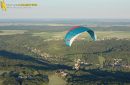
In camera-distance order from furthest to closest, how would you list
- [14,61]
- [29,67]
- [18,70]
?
1. [14,61]
2. [29,67]
3. [18,70]

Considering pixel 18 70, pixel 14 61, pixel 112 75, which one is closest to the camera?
pixel 112 75

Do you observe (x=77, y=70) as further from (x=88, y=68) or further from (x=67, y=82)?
(x=67, y=82)

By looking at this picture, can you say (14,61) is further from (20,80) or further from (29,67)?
(20,80)

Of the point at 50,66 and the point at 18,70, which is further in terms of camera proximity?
the point at 50,66

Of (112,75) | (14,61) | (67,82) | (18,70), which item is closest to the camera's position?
(67,82)

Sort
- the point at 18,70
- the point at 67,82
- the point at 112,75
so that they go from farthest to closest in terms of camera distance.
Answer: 1. the point at 18,70
2. the point at 112,75
3. the point at 67,82

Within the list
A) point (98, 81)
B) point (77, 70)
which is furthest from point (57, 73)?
point (98, 81)

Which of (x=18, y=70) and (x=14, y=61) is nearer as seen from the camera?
(x=18, y=70)

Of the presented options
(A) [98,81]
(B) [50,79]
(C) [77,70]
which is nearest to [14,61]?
(C) [77,70]
